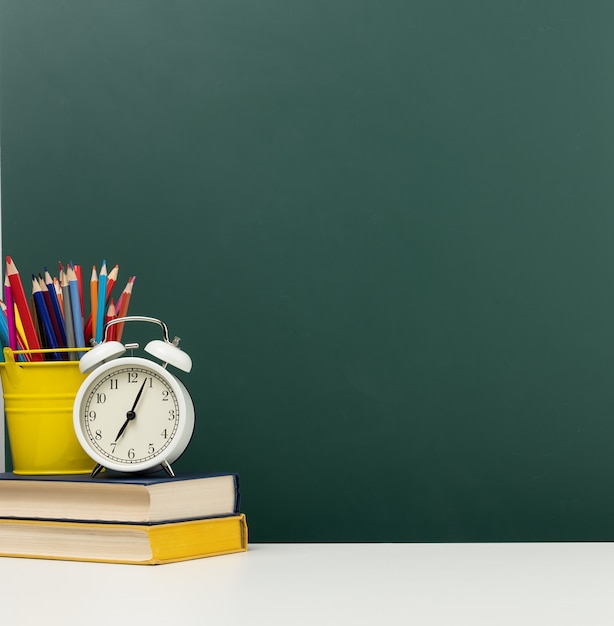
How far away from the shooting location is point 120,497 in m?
1.05

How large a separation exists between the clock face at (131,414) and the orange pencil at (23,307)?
11cm

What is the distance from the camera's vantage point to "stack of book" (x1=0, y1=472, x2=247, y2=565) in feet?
3.41

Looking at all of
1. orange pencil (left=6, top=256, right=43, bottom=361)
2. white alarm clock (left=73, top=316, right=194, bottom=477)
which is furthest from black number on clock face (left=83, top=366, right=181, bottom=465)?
orange pencil (left=6, top=256, right=43, bottom=361)

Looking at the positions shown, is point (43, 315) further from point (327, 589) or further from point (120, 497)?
point (327, 589)

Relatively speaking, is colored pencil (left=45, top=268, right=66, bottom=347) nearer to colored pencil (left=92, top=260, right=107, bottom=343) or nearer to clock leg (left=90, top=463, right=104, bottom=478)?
colored pencil (left=92, top=260, right=107, bottom=343)

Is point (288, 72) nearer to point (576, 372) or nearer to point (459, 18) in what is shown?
point (459, 18)

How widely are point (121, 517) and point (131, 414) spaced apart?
0.13m

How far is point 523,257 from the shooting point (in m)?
1.29

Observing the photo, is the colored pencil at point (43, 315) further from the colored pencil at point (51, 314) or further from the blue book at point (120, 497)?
the blue book at point (120, 497)

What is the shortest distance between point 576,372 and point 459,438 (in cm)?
20

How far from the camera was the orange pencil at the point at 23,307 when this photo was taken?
1.17 m

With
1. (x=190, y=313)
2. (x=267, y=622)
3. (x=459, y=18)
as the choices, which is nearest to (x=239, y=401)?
(x=190, y=313)

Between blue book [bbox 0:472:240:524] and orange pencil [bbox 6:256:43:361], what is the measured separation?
0.58 feet

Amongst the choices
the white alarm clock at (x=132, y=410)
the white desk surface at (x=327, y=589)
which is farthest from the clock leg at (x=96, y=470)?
the white desk surface at (x=327, y=589)
